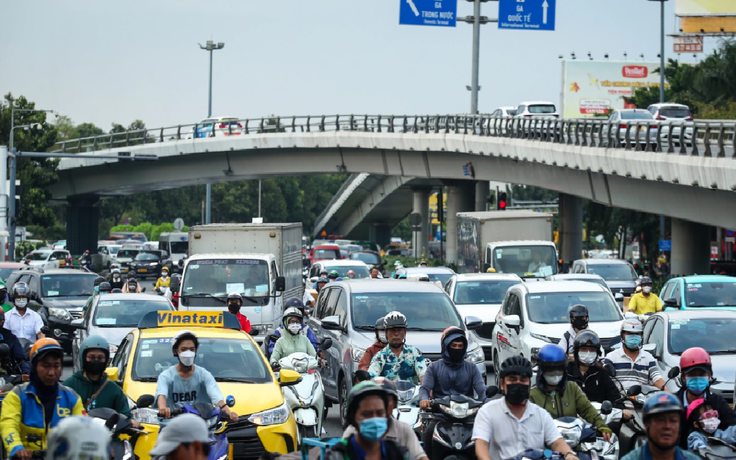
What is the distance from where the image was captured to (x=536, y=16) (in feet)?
139

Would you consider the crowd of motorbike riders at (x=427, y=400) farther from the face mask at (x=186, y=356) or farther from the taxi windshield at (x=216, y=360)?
the taxi windshield at (x=216, y=360)

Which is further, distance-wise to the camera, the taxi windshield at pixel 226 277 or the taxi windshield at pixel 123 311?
the taxi windshield at pixel 226 277

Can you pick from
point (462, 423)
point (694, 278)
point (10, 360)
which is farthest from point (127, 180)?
point (462, 423)

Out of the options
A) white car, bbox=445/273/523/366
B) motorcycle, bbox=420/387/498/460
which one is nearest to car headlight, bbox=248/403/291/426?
motorcycle, bbox=420/387/498/460

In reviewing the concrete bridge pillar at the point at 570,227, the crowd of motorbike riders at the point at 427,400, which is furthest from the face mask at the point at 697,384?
the concrete bridge pillar at the point at 570,227

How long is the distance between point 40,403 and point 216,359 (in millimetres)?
3434

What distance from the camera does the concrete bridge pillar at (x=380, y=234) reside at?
301 ft

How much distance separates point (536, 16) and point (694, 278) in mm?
24729

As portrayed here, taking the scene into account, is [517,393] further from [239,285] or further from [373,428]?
[239,285]

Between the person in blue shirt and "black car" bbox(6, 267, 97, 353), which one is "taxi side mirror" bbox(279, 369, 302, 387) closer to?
the person in blue shirt

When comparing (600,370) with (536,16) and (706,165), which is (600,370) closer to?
(706,165)

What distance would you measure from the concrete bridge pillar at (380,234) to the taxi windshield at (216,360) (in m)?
80.9

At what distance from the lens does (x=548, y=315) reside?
16453 mm

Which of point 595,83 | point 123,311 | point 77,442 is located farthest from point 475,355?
point 595,83
